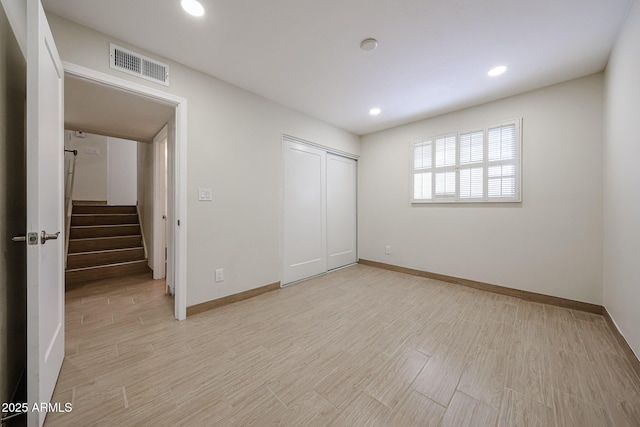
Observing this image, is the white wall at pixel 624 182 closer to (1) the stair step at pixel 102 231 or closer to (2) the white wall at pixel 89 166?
(1) the stair step at pixel 102 231

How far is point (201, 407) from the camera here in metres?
1.28

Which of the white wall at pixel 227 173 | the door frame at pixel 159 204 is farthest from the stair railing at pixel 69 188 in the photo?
the white wall at pixel 227 173

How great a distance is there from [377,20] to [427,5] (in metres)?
0.34

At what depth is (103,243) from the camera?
3932 millimetres

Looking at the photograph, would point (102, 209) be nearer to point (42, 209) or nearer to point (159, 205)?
point (159, 205)

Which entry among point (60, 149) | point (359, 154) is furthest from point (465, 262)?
point (60, 149)

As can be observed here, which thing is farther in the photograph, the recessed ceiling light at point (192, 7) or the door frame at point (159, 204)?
the door frame at point (159, 204)

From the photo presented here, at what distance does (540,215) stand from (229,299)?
3.73 metres

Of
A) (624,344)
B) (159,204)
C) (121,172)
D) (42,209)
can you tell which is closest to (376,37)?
(42,209)

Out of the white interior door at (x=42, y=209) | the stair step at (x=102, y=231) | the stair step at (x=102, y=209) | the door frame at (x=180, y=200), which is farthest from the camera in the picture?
the stair step at (x=102, y=209)

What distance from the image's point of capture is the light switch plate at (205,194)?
243 centimetres

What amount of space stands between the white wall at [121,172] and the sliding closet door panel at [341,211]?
5199 mm

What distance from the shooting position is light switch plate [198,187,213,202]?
2426mm

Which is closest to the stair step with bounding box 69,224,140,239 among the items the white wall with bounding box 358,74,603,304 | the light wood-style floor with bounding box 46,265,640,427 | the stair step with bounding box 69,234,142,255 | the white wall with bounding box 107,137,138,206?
the stair step with bounding box 69,234,142,255
